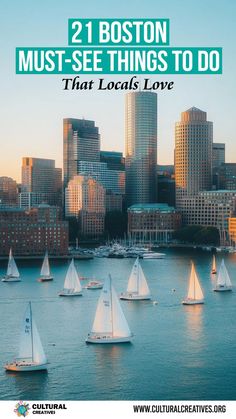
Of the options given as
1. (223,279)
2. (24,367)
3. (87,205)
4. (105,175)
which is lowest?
(24,367)

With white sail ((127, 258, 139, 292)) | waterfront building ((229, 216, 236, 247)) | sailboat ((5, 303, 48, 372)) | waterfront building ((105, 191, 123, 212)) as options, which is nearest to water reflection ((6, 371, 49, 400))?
sailboat ((5, 303, 48, 372))

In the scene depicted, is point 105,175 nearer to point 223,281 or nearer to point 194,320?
point 223,281

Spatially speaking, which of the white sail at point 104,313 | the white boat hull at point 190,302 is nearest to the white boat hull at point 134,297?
the white boat hull at point 190,302

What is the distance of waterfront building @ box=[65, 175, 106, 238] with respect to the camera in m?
67.0

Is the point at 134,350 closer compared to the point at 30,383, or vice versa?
the point at 30,383

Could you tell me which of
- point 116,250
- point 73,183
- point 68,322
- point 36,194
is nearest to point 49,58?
point 68,322

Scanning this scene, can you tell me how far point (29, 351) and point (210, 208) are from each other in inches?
2165

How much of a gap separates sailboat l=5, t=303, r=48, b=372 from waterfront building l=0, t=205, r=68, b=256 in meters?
31.5

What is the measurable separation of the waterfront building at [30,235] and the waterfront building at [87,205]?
17.8 m

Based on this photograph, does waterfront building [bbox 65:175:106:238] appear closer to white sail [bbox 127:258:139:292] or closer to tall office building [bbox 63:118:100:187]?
tall office building [bbox 63:118:100:187]

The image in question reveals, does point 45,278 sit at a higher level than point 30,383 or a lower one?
higher

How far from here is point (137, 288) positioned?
25.3 meters

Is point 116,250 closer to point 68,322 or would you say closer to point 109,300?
point 68,322

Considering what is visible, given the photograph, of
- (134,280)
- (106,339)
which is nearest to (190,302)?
(134,280)
